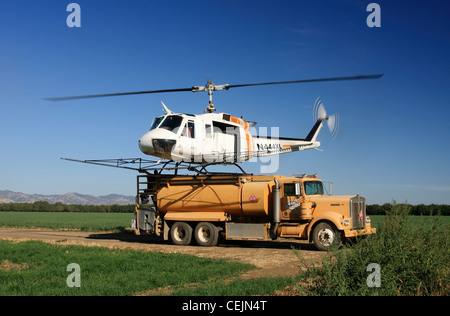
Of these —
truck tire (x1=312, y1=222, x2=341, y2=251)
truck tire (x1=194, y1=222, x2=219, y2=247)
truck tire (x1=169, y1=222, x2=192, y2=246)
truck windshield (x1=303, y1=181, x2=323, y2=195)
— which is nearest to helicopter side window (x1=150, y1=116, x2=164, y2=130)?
truck tire (x1=169, y1=222, x2=192, y2=246)

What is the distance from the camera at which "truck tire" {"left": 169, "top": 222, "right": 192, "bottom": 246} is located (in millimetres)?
19984

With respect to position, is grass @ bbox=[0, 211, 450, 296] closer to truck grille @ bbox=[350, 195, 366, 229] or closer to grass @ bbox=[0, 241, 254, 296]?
grass @ bbox=[0, 241, 254, 296]

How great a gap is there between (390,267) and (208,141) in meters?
12.4

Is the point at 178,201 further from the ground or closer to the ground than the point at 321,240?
further from the ground

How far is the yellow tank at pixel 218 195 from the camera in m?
18.4

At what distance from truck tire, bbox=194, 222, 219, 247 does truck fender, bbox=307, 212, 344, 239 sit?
4.42 metres

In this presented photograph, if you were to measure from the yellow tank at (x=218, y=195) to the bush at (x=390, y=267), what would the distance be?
8797mm

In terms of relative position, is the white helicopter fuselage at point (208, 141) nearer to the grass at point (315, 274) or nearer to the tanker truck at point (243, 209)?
the tanker truck at point (243, 209)

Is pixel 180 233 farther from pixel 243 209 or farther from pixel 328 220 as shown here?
pixel 328 220

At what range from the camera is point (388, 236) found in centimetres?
949

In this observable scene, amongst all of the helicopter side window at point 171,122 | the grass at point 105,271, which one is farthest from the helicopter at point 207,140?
the grass at point 105,271
